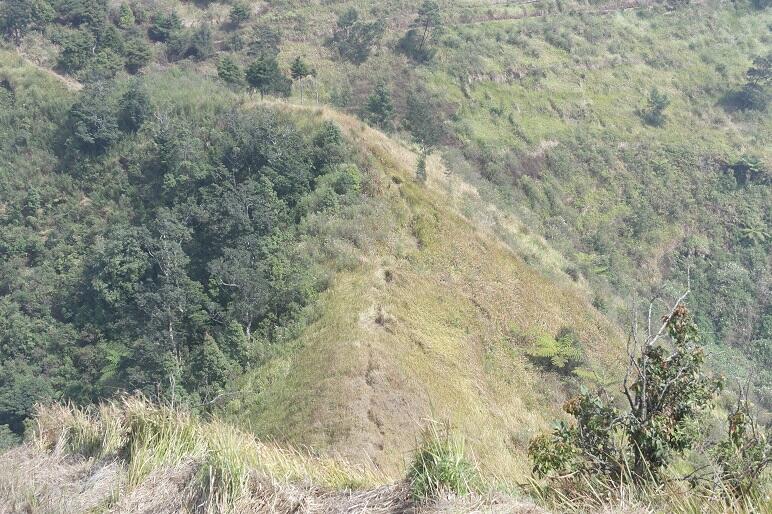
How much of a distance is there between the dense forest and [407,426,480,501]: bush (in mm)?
568

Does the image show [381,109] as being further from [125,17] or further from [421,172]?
[125,17]

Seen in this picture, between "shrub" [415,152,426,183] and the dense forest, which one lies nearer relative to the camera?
the dense forest

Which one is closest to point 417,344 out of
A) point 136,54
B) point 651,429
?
point 651,429

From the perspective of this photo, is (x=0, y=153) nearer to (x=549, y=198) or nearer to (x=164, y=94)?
(x=164, y=94)

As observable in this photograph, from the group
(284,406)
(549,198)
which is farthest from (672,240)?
(284,406)

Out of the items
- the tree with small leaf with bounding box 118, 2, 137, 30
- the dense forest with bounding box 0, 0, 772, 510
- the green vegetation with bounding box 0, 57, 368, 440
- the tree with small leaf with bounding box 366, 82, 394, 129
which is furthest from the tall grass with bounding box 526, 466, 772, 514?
the tree with small leaf with bounding box 118, 2, 137, 30

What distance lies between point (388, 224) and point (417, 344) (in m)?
5.56

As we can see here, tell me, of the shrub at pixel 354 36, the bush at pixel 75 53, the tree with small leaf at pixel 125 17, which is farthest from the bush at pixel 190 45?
the shrub at pixel 354 36

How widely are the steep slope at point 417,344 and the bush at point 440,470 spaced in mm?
5717

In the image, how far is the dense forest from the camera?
16.5 meters

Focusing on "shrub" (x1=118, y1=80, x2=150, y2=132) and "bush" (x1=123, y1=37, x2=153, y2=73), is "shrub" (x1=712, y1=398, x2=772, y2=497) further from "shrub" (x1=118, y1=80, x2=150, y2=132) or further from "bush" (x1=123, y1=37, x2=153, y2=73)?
"bush" (x1=123, y1=37, x2=153, y2=73)

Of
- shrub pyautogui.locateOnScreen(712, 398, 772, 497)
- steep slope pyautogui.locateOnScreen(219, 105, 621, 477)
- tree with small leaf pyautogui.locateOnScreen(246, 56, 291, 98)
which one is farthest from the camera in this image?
tree with small leaf pyautogui.locateOnScreen(246, 56, 291, 98)

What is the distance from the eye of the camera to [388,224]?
2248 centimetres

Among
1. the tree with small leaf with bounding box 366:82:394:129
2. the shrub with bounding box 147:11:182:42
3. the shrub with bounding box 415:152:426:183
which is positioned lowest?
the tree with small leaf with bounding box 366:82:394:129
